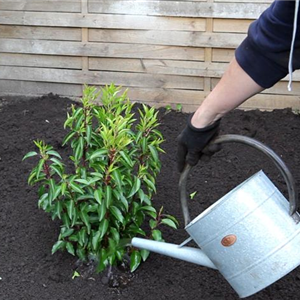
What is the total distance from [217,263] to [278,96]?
2946 millimetres

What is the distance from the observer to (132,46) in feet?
17.2

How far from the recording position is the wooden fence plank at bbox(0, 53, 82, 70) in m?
5.40

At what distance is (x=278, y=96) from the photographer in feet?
16.8

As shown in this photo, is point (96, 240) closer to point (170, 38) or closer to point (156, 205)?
point (156, 205)

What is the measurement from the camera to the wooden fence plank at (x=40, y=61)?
5398 mm

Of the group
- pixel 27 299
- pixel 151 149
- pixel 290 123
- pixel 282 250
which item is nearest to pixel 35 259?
pixel 27 299

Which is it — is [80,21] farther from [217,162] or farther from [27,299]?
[27,299]

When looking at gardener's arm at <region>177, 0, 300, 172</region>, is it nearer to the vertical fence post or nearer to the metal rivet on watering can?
the metal rivet on watering can

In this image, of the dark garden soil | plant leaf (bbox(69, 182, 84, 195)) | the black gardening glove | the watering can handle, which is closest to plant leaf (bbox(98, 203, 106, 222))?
plant leaf (bbox(69, 182, 84, 195))

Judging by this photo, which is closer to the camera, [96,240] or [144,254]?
[96,240]

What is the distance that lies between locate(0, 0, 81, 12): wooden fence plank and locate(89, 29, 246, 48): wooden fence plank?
0.24m

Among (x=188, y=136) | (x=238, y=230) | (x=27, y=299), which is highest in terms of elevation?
(x=188, y=136)

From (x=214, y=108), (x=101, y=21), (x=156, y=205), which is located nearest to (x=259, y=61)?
(x=214, y=108)

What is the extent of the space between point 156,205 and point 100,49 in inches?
81.7
